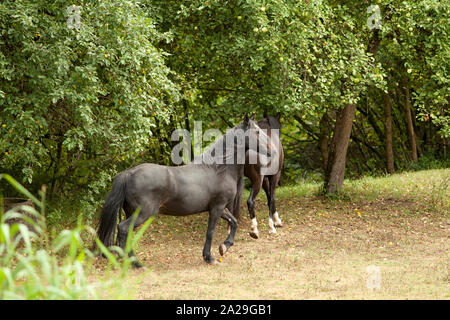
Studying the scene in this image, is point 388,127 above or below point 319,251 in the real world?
above

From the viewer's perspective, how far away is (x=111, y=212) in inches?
286

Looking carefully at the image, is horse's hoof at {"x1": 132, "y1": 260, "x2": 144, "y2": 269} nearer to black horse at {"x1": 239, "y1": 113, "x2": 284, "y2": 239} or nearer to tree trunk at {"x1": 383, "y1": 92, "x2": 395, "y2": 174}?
black horse at {"x1": 239, "y1": 113, "x2": 284, "y2": 239}

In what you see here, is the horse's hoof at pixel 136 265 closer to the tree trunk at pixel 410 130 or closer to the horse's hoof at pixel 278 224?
the horse's hoof at pixel 278 224

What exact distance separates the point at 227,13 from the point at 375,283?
5832mm

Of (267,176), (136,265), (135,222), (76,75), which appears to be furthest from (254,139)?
(267,176)

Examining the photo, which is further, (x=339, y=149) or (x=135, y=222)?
(x=339, y=149)

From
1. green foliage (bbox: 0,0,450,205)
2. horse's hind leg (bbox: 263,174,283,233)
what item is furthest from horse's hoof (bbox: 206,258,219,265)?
horse's hind leg (bbox: 263,174,283,233)

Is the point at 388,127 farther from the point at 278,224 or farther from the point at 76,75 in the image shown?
the point at 76,75

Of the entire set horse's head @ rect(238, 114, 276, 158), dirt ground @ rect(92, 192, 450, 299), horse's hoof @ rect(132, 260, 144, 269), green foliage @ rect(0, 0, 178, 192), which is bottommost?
dirt ground @ rect(92, 192, 450, 299)

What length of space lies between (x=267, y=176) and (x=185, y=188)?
11.7ft

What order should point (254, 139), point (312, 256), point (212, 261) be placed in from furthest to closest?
point (312, 256) → point (254, 139) → point (212, 261)

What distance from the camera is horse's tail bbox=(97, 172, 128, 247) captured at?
23.7ft

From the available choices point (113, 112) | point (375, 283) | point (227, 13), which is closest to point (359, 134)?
point (227, 13)

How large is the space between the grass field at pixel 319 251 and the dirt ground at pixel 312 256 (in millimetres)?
14
